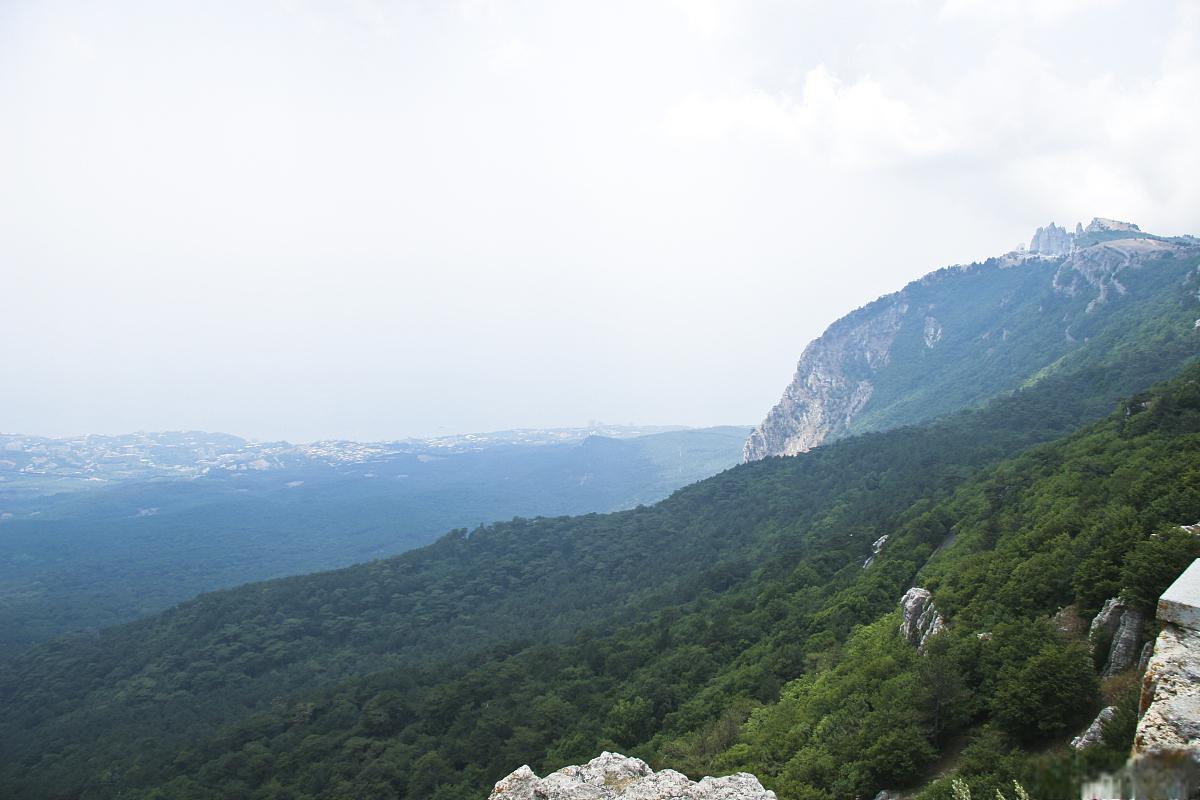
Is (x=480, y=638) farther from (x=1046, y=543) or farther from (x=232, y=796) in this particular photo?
(x=1046, y=543)

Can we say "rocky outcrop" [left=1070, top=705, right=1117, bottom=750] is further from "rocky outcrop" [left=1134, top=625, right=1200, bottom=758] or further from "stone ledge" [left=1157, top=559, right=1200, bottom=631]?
"stone ledge" [left=1157, top=559, right=1200, bottom=631]

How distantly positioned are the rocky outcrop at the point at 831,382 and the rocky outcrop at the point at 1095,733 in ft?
455

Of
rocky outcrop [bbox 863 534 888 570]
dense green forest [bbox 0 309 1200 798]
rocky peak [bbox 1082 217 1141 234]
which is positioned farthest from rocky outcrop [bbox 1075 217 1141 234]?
rocky outcrop [bbox 863 534 888 570]

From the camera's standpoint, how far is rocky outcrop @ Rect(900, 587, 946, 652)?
2356cm

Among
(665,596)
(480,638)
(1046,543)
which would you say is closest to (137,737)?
(480,638)

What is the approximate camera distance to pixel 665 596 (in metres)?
59.8

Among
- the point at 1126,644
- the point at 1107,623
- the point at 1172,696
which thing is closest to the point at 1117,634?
the point at 1126,644

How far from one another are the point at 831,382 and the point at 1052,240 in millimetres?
97565

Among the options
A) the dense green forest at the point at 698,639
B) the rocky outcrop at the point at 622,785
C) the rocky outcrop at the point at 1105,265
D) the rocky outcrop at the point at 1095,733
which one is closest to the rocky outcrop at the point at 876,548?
the dense green forest at the point at 698,639

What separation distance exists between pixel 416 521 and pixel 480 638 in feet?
361

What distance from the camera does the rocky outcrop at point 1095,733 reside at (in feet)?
38.0

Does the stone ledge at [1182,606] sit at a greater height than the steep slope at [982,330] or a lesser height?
lesser

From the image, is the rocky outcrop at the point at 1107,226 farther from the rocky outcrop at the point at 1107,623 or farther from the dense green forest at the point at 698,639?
the rocky outcrop at the point at 1107,623

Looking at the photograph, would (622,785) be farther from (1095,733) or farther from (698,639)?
(698,639)
